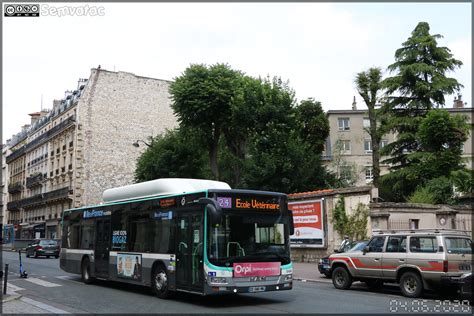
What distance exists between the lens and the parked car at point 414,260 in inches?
515

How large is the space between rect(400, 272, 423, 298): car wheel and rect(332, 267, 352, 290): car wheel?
2079mm

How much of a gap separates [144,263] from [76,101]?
49.7 metres

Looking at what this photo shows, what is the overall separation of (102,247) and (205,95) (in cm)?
2292

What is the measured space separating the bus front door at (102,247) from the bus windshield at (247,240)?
620cm

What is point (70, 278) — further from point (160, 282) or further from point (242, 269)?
point (242, 269)

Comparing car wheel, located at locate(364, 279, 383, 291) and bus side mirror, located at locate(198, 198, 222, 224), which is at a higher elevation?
bus side mirror, located at locate(198, 198, 222, 224)

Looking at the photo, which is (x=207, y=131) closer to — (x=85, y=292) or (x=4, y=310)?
(x=85, y=292)

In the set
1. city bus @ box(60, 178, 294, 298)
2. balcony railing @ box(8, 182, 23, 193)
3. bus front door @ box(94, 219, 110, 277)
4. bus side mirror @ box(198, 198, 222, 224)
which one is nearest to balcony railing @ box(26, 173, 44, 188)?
balcony railing @ box(8, 182, 23, 193)

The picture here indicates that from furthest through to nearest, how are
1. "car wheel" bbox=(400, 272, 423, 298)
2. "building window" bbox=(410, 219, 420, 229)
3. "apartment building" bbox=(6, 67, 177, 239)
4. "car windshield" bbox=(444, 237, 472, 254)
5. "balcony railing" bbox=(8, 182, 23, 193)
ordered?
"balcony railing" bbox=(8, 182, 23, 193), "apartment building" bbox=(6, 67, 177, 239), "building window" bbox=(410, 219, 420, 229), "car wheel" bbox=(400, 272, 423, 298), "car windshield" bbox=(444, 237, 472, 254)

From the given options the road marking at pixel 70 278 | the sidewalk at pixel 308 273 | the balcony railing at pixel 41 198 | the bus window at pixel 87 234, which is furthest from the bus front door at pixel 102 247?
the balcony railing at pixel 41 198

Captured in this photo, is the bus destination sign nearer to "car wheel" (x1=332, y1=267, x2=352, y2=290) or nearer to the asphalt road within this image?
the asphalt road

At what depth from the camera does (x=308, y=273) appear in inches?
851

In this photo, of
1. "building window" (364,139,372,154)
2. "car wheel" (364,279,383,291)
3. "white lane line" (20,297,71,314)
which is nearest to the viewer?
"white lane line" (20,297,71,314)
